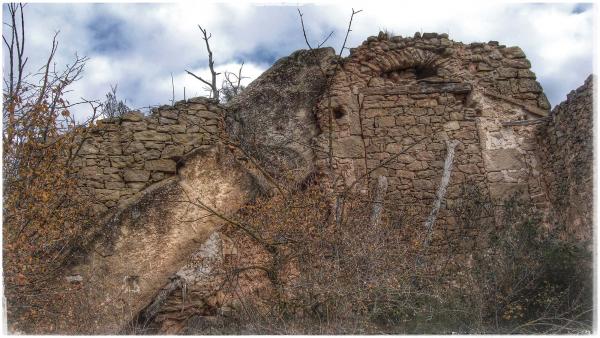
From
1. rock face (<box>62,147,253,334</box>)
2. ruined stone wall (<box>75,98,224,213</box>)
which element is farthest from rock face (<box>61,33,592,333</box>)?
rock face (<box>62,147,253,334</box>)

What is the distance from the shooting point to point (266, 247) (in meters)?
5.32

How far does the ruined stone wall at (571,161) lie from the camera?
19.8ft

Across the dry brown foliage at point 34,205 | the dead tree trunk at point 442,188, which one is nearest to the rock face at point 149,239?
the dry brown foliage at point 34,205

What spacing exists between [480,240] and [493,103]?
6.88ft

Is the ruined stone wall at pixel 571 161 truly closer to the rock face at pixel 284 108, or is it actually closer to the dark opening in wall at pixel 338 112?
the dark opening in wall at pixel 338 112

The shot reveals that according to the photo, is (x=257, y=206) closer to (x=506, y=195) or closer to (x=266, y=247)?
(x=266, y=247)

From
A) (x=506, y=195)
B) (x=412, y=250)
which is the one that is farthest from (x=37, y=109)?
(x=506, y=195)

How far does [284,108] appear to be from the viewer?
8.09 meters

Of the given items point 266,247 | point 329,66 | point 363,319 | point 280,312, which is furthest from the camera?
point 329,66

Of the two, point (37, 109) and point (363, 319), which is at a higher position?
point (37, 109)

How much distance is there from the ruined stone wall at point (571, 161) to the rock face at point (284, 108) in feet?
9.44

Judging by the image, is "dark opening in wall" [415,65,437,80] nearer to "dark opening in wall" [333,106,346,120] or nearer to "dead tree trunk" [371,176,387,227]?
"dark opening in wall" [333,106,346,120]

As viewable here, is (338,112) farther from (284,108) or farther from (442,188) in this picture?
(442,188)

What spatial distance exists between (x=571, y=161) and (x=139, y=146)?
16.6ft
